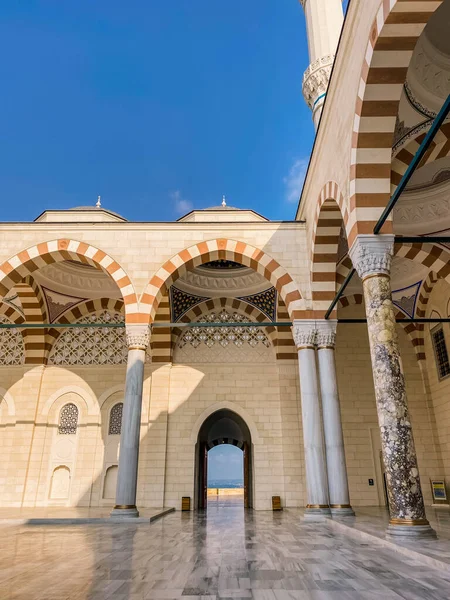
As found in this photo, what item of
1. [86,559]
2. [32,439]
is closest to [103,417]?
[32,439]

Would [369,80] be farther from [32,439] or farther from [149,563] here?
[32,439]

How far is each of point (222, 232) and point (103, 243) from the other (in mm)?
2020

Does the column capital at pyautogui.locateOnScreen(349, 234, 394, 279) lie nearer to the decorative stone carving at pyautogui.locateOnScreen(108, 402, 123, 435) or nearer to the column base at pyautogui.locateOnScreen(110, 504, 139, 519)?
the column base at pyautogui.locateOnScreen(110, 504, 139, 519)

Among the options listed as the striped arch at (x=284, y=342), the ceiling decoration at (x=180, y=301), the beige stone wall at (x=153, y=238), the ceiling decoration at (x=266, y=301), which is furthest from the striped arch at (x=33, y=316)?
the striped arch at (x=284, y=342)

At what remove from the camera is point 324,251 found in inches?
279

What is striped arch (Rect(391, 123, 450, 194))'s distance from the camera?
5789mm

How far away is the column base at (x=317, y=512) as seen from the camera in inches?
238

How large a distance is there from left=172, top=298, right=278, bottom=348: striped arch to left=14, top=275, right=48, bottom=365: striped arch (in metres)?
2.89

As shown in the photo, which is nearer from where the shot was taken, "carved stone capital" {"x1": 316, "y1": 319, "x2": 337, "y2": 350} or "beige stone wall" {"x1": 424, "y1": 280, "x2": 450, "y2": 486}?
"carved stone capital" {"x1": 316, "y1": 319, "x2": 337, "y2": 350}

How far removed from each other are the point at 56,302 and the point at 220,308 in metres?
3.68

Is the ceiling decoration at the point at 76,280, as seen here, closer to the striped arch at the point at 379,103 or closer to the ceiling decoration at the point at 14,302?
the ceiling decoration at the point at 14,302

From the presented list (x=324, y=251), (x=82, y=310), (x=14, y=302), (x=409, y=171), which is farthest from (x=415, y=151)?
(x=14, y=302)

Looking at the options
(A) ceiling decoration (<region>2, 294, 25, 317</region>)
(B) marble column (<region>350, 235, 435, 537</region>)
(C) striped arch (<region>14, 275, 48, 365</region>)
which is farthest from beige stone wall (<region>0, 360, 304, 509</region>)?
(B) marble column (<region>350, 235, 435, 537</region>)

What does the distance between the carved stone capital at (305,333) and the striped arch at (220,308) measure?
299cm
